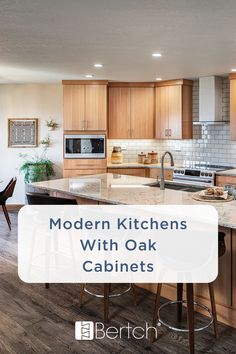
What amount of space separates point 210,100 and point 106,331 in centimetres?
442

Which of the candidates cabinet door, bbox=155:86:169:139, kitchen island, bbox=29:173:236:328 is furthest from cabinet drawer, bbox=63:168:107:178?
kitchen island, bbox=29:173:236:328

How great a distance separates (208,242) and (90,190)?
145 centimetres

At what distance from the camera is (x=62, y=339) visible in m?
2.84

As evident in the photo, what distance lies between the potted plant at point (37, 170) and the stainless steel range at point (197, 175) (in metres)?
2.34

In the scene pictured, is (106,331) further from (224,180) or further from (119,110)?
(119,110)

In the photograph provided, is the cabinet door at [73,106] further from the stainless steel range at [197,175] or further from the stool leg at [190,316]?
the stool leg at [190,316]

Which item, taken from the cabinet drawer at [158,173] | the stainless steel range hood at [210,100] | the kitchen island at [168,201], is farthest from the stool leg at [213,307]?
the stainless steel range hood at [210,100]

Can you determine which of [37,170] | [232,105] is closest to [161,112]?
[232,105]

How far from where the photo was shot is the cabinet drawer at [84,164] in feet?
22.3

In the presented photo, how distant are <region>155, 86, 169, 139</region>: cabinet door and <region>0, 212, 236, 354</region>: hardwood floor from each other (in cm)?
381

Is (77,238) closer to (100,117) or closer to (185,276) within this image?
(185,276)

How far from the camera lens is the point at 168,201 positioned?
325 centimetres

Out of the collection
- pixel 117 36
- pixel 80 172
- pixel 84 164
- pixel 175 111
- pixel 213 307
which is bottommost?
pixel 213 307

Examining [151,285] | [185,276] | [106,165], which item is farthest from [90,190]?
[106,165]
